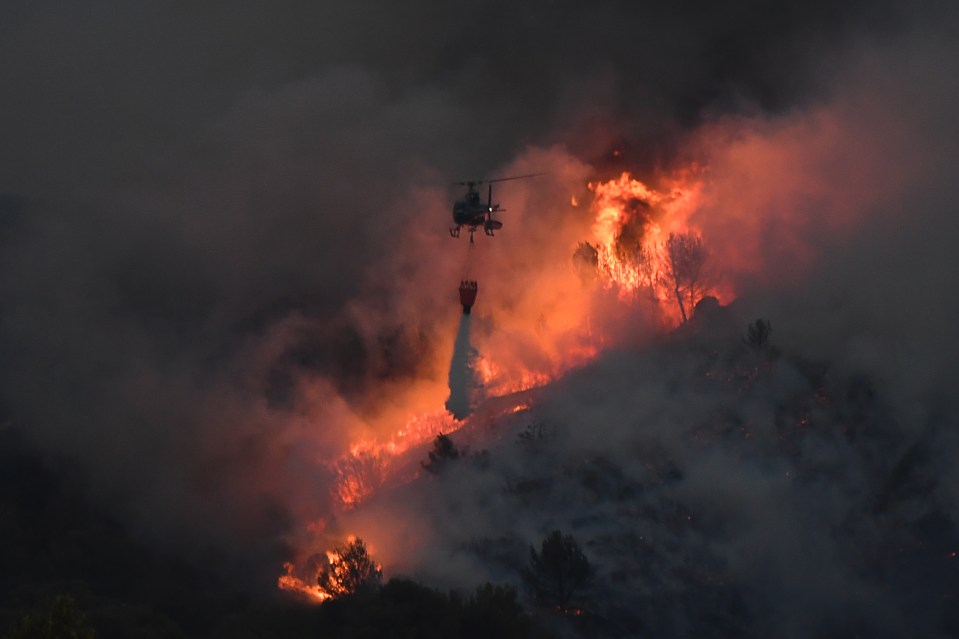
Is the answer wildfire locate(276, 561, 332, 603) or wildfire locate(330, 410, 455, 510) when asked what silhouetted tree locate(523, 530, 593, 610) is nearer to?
wildfire locate(276, 561, 332, 603)

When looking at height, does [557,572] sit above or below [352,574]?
below

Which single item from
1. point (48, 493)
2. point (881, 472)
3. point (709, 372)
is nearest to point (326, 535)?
point (48, 493)

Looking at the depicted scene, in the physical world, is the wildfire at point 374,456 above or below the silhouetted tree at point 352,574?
above

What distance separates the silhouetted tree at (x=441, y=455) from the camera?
135000 millimetres

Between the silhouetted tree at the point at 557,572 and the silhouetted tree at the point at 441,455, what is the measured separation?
73.0 ft

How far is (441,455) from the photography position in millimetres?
135625

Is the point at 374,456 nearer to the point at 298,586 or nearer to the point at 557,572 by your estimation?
the point at 298,586

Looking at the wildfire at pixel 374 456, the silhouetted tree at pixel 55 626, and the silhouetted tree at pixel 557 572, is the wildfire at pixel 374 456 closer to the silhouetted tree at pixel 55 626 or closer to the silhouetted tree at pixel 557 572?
the silhouetted tree at pixel 557 572

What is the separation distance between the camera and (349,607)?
355ft

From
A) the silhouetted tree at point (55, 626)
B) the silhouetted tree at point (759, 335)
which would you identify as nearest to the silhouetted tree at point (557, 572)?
the silhouetted tree at point (759, 335)

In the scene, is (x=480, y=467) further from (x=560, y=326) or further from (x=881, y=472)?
(x=881, y=472)

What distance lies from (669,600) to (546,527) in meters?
16.8

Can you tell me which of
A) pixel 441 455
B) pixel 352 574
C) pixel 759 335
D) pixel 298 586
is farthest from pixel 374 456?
pixel 759 335

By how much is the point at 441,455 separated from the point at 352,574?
78.0 feet
